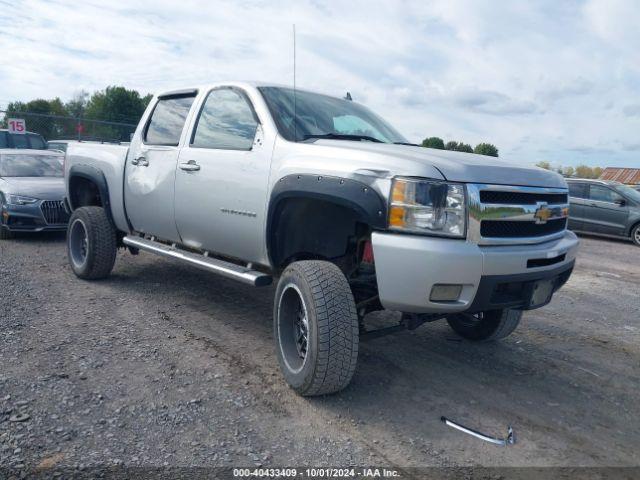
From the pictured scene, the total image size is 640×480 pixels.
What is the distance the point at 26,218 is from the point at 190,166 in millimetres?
5317

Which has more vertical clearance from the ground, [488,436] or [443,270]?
[443,270]

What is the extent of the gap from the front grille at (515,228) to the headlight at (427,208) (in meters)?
0.18

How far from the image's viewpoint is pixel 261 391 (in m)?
3.63

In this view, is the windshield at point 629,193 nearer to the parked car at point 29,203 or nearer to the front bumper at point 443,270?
the front bumper at point 443,270

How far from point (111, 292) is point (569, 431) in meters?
4.48

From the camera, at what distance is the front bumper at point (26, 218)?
8.59m

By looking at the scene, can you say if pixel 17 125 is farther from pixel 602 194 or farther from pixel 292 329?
pixel 292 329

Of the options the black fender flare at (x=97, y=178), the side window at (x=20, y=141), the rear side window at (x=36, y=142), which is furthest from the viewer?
the rear side window at (x=36, y=142)

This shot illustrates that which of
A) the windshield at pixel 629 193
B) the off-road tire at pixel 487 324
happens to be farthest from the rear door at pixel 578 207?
the off-road tire at pixel 487 324

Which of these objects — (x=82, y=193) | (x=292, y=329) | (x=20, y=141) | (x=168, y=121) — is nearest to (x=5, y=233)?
(x=82, y=193)

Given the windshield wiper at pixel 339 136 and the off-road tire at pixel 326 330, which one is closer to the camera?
the off-road tire at pixel 326 330

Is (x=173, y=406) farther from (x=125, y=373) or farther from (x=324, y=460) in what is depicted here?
(x=324, y=460)

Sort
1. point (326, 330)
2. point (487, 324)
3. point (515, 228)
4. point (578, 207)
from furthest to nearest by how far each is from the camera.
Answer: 1. point (578, 207)
2. point (487, 324)
3. point (515, 228)
4. point (326, 330)

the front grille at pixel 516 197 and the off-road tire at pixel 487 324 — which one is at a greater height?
the front grille at pixel 516 197
